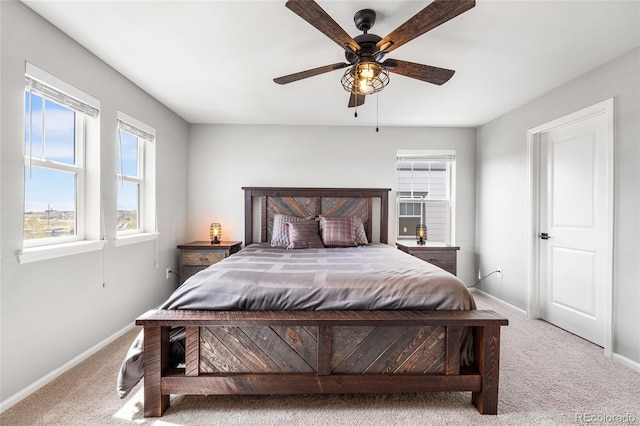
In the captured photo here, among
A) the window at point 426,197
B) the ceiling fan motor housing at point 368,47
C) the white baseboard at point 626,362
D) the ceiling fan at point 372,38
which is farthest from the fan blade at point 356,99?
the white baseboard at point 626,362

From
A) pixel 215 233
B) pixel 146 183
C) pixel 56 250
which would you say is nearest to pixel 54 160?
pixel 56 250

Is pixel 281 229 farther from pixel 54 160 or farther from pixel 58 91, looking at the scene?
pixel 58 91

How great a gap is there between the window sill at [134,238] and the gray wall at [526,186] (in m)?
4.32

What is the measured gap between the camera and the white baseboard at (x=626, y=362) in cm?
218

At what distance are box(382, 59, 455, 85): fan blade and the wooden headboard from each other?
7.31ft

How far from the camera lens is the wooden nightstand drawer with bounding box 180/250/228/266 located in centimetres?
365

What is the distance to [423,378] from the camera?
1682 mm

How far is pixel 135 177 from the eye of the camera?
3195 millimetres

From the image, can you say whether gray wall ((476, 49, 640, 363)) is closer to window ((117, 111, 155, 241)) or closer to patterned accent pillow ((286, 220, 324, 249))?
patterned accent pillow ((286, 220, 324, 249))

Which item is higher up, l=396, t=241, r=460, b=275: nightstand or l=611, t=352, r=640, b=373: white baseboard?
l=396, t=241, r=460, b=275: nightstand

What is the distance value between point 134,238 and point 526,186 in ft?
14.3

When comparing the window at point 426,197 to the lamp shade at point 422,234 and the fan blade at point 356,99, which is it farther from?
the fan blade at point 356,99

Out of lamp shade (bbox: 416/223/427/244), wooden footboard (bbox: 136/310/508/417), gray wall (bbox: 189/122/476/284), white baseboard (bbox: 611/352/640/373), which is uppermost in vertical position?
gray wall (bbox: 189/122/476/284)

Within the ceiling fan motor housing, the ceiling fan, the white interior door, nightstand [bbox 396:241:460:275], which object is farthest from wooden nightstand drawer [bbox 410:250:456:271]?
the ceiling fan motor housing
